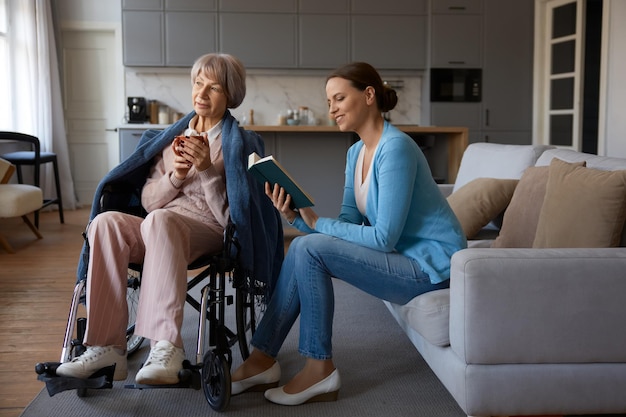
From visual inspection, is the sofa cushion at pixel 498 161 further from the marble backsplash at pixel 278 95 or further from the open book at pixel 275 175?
the marble backsplash at pixel 278 95

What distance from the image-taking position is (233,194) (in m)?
2.51

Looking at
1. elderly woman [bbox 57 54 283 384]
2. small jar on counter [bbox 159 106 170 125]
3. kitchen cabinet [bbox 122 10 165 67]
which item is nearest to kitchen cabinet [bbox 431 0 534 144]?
small jar on counter [bbox 159 106 170 125]

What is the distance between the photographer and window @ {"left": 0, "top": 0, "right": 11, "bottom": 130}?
23.3 feet

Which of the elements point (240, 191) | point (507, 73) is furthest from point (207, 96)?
point (507, 73)

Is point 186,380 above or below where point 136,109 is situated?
below

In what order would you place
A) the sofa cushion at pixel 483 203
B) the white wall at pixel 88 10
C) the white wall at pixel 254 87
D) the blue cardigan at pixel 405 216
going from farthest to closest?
the white wall at pixel 88 10
the white wall at pixel 254 87
the sofa cushion at pixel 483 203
the blue cardigan at pixel 405 216

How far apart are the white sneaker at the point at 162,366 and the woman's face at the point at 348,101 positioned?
83cm

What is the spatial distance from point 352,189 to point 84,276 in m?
0.92

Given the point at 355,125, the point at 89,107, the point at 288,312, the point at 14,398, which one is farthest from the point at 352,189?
the point at 89,107

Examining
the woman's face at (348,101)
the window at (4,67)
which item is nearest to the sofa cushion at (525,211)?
the woman's face at (348,101)

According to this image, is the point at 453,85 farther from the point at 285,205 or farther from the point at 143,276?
the point at 143,276

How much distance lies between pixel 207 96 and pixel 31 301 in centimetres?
184

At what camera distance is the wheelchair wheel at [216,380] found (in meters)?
2.23

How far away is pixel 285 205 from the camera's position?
7.52 feet
